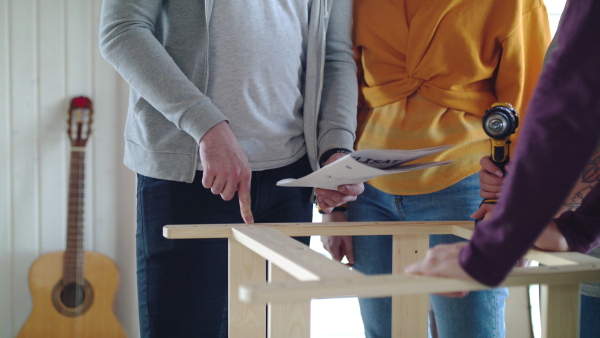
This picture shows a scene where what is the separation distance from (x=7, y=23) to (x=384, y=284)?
76.3 inches

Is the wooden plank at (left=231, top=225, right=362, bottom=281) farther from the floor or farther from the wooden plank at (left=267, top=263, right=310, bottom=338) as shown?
the floor

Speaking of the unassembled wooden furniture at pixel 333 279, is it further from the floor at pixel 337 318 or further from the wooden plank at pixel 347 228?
the floor at pixel 337 318

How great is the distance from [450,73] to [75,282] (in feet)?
5.09

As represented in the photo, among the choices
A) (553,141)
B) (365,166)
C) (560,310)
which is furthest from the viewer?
(365,166)

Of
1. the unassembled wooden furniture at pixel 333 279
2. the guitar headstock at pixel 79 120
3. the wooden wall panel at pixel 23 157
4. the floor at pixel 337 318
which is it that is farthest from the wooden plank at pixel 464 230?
the wooden wall panel at pixel 23 157

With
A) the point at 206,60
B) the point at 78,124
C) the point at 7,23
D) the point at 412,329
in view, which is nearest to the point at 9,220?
the point at 78,124

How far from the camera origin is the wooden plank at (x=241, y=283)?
3.10ft

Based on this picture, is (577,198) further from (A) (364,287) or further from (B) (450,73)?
(A) (364,287)

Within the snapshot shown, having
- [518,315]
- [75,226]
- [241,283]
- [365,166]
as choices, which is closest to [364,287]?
[365,166]

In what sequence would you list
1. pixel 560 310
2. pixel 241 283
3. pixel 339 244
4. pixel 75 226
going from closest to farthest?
pixel 560 310 < pixel 241 283 < pixel 339 244 < pixel 75 226

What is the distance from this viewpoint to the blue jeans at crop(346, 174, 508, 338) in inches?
42.6

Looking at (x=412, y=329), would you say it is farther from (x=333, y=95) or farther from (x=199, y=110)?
(x=199, y=110)

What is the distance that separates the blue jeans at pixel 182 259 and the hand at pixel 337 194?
4.5 inches

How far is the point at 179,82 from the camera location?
0.93 metres
